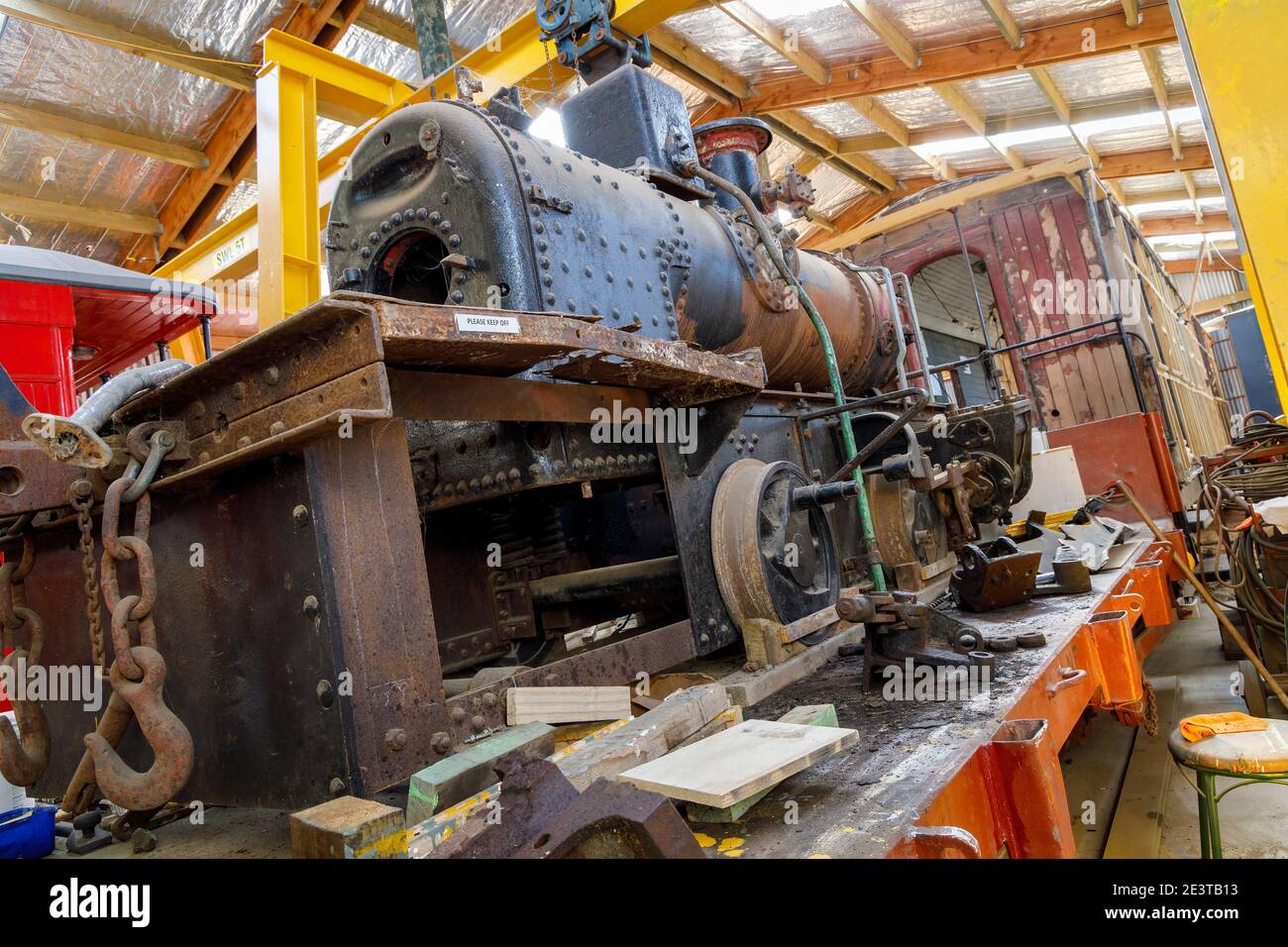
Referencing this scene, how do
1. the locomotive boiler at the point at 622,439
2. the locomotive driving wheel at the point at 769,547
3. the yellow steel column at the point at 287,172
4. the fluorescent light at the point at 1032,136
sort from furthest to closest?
the fluorescent light at the point at 1032,136 → the yellow steel column at the point at 287,172 → the locomotive driving wheel at the point at 769,547 → the locomotive boiler at the point at 622,439

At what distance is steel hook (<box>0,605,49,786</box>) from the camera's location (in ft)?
6.72

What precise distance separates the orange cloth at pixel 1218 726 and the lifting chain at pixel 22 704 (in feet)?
10.9

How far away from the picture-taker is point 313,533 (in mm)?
1729

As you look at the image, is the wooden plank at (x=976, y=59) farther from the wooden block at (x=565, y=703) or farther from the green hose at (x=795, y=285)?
the wooden block at (x=565, y=703)

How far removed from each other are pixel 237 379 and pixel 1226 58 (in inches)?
106

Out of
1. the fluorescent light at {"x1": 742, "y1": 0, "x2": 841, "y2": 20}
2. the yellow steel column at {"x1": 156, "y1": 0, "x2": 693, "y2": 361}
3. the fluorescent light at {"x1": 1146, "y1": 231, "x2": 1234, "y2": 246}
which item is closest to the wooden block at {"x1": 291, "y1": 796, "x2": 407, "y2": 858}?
the yellow steel column at {"x1": 156, "y1": 0, "x2": 693, "y2": 361}

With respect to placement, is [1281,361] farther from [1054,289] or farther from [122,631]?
A: [1054,289]

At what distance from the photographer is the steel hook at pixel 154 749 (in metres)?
1.64

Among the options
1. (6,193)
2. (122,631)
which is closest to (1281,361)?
(122,631)

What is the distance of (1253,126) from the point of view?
2082 mm

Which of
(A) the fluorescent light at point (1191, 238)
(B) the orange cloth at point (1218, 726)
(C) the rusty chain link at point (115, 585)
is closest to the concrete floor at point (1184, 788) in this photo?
(B) the orange cloth at point (1218, 726)

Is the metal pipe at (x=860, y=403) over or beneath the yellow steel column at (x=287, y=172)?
beneath

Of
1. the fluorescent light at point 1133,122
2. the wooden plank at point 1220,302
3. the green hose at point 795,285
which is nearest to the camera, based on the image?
the green hose at point 795,285

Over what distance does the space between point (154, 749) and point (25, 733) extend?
0.86 meters
